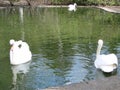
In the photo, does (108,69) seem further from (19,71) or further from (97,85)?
(19,71)

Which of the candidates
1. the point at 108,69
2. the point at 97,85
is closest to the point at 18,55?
the point at 108,69

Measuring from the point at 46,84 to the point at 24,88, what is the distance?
85cm

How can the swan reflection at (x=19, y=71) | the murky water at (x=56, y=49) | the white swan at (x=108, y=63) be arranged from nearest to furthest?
1. the swan reflection at (x=19, y=71)
2. the murky water at (x=56, y=49)
3. the white swan at (x=108, y=63)

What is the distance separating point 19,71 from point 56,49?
4623mm

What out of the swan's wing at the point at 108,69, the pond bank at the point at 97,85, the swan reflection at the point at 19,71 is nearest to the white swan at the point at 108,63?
the swan's wing at the point at 108,69

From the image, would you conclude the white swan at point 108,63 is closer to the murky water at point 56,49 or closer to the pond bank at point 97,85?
the murky water at point 56,49

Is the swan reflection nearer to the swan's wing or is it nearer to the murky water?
the murky water

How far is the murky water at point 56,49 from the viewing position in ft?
44.3

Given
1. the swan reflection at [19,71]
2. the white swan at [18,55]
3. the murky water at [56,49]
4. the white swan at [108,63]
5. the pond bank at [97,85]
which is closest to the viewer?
the pond bank at [97,85]

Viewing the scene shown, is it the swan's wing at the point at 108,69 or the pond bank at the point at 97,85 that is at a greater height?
the pond bank at the point at 97,85

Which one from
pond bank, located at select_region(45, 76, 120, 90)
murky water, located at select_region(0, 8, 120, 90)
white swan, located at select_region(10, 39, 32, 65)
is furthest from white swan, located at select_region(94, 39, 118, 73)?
white swan, located at select_region(10, 39, 32, 65)

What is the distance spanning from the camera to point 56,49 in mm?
18969

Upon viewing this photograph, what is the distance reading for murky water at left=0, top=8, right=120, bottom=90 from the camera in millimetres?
13500

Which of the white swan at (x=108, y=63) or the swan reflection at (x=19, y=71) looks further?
the white swan at (x=108, y=63)
